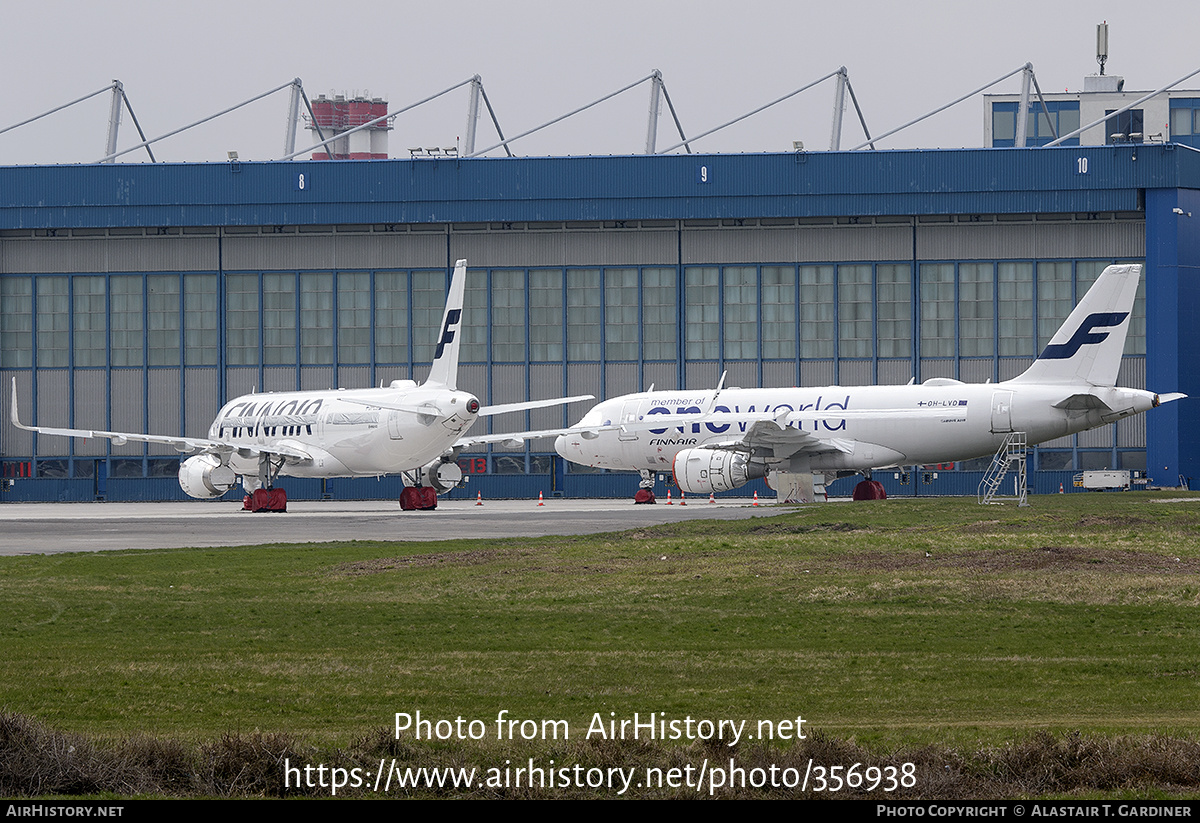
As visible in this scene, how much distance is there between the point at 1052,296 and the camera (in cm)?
6662

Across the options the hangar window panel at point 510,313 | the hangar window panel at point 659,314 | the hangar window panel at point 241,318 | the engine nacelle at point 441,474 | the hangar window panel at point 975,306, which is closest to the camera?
the engine nacelle at point 441,474

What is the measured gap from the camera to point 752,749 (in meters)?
10.5

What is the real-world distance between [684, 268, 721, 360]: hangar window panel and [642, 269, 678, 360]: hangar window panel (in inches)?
22.6

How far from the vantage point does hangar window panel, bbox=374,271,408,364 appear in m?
69.8

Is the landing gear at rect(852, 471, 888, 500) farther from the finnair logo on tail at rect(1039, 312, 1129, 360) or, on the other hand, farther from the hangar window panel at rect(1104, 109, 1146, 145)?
the hangar window panel at rect(1104, 109, 1146, 145)

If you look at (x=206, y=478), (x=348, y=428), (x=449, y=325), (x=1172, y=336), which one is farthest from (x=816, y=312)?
(x=206, y=478)

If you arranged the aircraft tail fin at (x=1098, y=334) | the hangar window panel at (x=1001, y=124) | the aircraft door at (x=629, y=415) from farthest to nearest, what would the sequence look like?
the hangar window panel at (x=1001, y=124), the aircraft door at (x=629, y=415), the aircraft tail fin at (x=1098, y=334)

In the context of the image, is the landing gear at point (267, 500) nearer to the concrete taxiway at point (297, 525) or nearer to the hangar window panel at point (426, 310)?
the concrete taxiway at point (297, 525)

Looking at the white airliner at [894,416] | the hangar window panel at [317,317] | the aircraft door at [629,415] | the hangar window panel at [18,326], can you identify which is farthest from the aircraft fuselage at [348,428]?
the hangar window panel at [18,326]

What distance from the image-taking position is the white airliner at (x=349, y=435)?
49406mm

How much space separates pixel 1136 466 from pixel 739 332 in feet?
59.5

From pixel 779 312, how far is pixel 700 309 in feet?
11.5

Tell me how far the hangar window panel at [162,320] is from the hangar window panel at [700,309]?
23.4 m

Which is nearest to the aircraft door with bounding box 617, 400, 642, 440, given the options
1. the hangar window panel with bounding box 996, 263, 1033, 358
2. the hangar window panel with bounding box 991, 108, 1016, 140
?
the hangar window panel with bounding box 996, 263, 1033, 358
